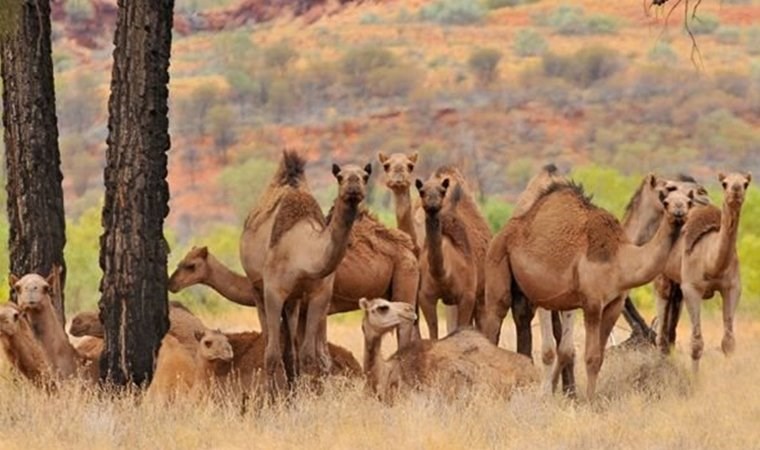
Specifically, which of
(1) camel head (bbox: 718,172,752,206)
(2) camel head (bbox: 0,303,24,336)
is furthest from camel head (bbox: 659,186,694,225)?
(2) camel head (bbox: 0,303,24,336)

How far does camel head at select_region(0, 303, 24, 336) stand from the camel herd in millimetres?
12

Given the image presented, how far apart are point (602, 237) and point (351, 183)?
213 centimetres

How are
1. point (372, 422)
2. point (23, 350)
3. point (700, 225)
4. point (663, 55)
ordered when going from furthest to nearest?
1. point (663, 55)
2. point (700, 225)
3. point (23, 350)
4. point (372, 422)

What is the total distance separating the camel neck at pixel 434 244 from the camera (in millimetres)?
14695

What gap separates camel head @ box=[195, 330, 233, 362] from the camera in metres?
13.2

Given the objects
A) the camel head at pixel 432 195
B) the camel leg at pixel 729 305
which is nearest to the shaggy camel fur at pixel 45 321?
the camel head at pixel 432 195

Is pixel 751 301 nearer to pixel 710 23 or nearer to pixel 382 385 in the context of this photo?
pixel 382 385

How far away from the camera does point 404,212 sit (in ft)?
55.9

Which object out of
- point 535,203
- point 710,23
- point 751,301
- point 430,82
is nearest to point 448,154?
point 430,82

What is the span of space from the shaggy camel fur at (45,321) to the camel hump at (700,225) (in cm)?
677

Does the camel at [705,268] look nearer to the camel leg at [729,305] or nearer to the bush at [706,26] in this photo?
the camel leg at [729,305]

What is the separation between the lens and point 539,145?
184ft

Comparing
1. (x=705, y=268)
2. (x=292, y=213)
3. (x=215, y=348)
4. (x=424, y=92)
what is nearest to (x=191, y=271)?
(x=292, y=213)

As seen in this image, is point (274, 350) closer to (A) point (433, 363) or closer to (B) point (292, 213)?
(B) point (292, 213)
